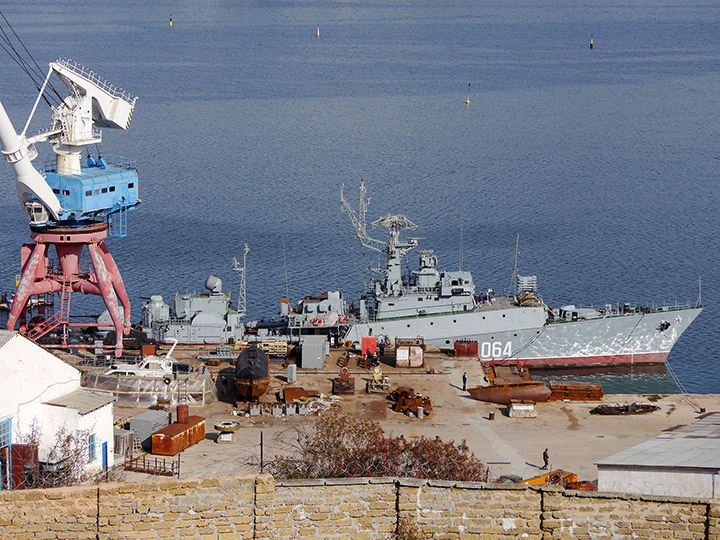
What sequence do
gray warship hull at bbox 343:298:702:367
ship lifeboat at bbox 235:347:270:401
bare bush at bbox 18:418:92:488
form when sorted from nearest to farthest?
bare bush at bbox 18:418:92:488 → ship lifeboat at bbox 235:347:270:401 → gray warship hull at bbox 343:298:702:367

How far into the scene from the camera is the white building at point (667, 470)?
2908cm

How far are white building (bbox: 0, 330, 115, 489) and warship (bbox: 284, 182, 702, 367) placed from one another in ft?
69.6

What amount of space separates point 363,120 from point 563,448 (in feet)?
279

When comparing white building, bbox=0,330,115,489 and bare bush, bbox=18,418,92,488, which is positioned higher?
white building, bbox=0,330,115,489

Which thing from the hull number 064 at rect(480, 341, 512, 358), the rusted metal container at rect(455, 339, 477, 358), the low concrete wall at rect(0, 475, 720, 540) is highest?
the hull number 064 at rect(480, 341, 512, 358)

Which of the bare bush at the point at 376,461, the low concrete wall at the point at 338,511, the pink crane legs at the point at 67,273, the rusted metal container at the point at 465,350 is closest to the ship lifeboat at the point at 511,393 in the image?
the rusted metal container at the point at 465,350

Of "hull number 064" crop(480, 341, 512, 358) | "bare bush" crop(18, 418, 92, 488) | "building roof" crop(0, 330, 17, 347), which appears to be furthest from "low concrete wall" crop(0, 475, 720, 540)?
"hull number 064" crop(480, 341, 512, 358)

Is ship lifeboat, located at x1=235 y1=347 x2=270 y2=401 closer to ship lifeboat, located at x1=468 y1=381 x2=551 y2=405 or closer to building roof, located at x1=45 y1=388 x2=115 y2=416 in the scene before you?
building roof, located at x1=45 y1=388 x2=115 y2=416

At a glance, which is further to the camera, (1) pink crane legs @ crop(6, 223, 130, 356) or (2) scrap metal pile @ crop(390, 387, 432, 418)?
(1) pink crane legs @ crop(6, 223, 130, 356)

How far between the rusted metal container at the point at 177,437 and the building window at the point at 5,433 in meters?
7.44

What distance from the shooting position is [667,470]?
29.5 metres

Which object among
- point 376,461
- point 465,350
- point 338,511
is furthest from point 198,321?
point 338,511

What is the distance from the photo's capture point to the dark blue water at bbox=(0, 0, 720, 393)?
257 ft

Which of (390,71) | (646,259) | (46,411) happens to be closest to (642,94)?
(390,71)
